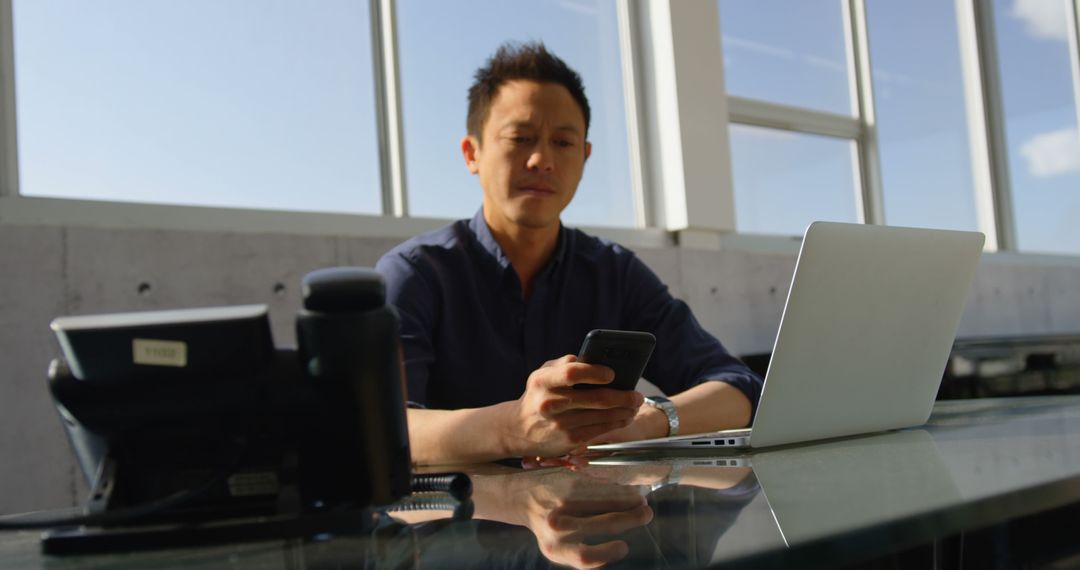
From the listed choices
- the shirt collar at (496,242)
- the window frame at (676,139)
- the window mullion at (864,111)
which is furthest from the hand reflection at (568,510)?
the window mullion at (864,111)

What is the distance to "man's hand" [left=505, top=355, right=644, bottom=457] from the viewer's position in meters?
0.90

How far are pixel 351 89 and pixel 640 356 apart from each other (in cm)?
225

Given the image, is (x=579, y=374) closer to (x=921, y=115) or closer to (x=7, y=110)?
(x=7, y=110)

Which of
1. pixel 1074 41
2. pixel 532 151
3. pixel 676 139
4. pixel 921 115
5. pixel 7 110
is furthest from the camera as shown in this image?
pixel 1074 41

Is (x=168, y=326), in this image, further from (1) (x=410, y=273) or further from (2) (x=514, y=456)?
(1) (x=410, y=273)

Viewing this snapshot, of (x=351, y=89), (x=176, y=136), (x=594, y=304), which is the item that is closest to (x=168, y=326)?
(x=594, y=304)

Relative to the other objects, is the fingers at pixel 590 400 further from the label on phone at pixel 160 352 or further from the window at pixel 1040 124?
the window at pixel 1040 124

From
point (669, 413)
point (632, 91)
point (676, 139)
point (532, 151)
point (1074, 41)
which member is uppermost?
point (1074, 41)

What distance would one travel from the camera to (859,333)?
1019 mm

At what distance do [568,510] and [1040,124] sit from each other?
6083 mm

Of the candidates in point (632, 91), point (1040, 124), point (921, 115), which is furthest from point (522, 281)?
point (1040, 124)

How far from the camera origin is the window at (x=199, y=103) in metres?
2.28

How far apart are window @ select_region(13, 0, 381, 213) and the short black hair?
1.13m

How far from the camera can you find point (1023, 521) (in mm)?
992
